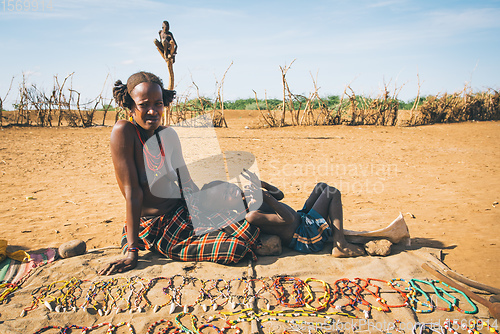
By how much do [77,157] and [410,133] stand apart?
997 cm

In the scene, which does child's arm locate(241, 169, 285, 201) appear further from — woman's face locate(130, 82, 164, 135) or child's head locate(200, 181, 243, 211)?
woman's face locate(130, 82, 164, 135)

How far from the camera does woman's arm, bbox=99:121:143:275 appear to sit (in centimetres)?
254

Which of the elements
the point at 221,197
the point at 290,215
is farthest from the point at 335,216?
the point at 221,197

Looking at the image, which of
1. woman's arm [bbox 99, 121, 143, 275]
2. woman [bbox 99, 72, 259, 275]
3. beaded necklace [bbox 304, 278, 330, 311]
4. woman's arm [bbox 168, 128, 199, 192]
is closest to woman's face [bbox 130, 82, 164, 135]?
woman [bbox 99, 72, 259, 275]

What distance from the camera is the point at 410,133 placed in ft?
37.4

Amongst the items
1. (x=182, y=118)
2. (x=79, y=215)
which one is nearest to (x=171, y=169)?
(x=79, y=215)

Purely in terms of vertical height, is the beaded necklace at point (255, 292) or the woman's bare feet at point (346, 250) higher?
the woman's bare feet at point (346, 250)

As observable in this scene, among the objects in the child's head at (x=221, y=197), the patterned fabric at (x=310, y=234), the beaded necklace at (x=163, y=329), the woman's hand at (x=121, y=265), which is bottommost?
the beaded necklace at (x=163, y=329)

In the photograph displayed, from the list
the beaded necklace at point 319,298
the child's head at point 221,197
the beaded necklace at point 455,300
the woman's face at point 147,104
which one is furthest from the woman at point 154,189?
the beaded necklace at point 455,300

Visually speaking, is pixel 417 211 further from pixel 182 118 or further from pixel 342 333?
pixel 182 118

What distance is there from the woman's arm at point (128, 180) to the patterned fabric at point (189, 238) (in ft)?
0.68

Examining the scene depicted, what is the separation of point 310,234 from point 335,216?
27 cm

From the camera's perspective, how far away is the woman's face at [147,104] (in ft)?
8.54

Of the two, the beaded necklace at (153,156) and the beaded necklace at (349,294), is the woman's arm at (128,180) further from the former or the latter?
the beaded necklace at (349,294)
